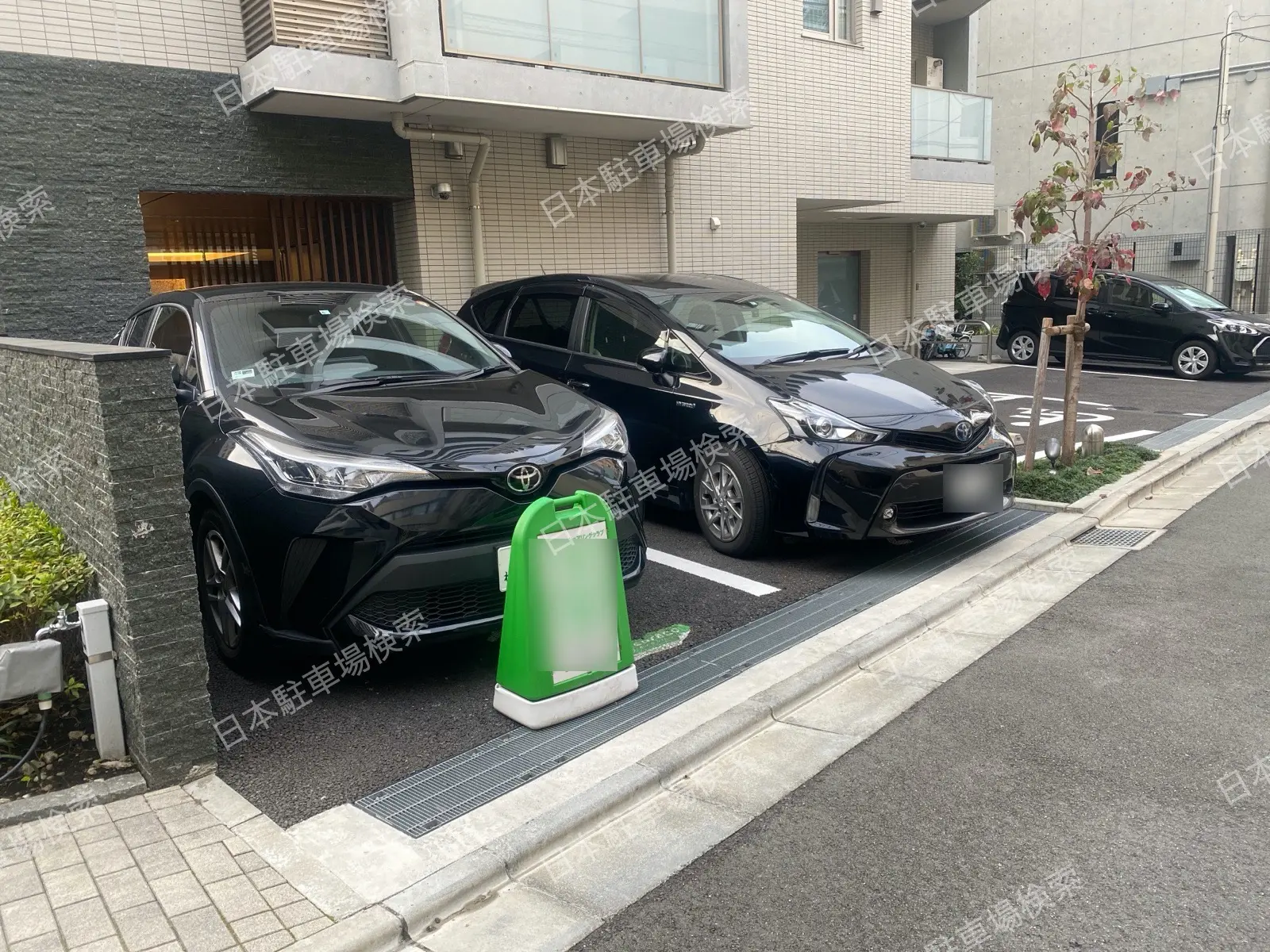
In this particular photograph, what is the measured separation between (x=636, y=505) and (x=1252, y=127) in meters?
22.2

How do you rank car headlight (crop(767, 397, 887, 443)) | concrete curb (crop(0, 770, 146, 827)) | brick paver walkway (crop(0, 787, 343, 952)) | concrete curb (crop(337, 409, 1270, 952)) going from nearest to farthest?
brick paver walkway (crop(0, 787, 343, 952)) < concrete curb (crop(337, 409, 1270, 952)) < concrete curb (crop(0, 770, 146, 827)) < car headlight (crop(767, 397, 887, 443))

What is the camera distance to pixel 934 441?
5551mm

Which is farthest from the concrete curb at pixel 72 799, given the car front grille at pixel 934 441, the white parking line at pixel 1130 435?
the white parking line at pixel 1130 435

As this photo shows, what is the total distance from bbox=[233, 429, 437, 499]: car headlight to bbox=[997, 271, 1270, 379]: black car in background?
39.6 ft

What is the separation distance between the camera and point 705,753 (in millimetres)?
3641

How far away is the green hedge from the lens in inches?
139

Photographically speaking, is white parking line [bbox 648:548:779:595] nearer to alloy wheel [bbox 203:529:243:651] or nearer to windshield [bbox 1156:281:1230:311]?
alloy wheel [bbox 203:529:243:651]

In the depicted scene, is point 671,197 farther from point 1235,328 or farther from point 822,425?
point 1235,328

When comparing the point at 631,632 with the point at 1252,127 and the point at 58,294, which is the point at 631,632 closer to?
the point at 58,294

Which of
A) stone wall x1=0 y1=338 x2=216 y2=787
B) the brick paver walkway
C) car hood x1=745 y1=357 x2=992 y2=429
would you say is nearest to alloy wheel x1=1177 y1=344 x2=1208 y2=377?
car hood x1=745 y1=357 x2=992 y2=429

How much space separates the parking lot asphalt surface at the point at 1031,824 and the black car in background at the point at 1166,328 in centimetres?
1059

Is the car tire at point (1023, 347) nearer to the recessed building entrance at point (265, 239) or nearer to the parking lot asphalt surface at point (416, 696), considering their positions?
the recessed building entrance at point (265, 239)

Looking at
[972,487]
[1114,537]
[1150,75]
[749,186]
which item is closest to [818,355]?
[972,487]

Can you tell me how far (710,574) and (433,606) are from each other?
216cm
